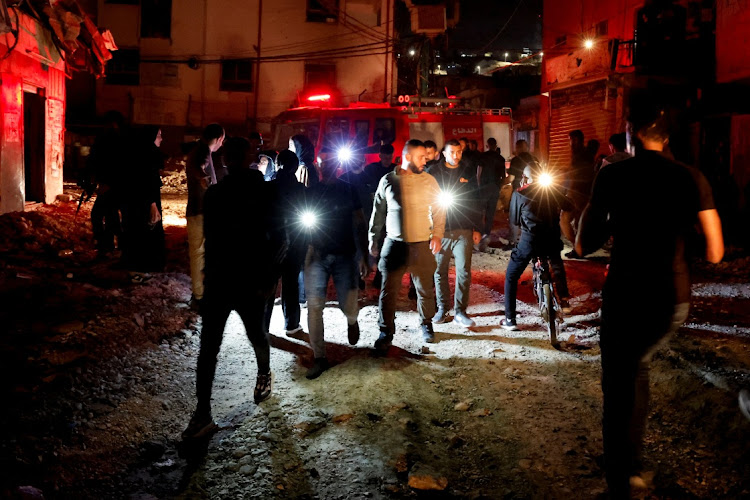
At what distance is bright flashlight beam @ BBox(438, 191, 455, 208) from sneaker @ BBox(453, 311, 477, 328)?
1.37 metres

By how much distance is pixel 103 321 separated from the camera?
6000mm

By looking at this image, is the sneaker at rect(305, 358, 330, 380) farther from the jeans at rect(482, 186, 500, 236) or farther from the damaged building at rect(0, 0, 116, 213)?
the damaged building at rect(0, 0, 116, 213)

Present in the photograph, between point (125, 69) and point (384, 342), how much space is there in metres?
27.6

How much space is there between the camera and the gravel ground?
11.9 feet

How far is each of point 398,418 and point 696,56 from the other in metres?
16.4

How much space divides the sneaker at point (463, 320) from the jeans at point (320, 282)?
6.33ft

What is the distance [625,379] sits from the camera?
120 inches

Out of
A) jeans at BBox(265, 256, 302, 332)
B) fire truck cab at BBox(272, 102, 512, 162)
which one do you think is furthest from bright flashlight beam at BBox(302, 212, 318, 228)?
fire truck cab at BBox(272, 102, 512, 162)

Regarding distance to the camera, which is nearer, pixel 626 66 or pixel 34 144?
pixel 34 144

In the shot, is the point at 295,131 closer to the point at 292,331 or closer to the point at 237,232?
the point at 292,331

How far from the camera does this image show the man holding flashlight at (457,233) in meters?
6.79

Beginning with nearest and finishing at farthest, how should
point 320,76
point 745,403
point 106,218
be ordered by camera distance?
1. point 745,403
2. point 106,218
3. point 320,76

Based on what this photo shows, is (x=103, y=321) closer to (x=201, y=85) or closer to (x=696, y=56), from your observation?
(x=696, y=56)

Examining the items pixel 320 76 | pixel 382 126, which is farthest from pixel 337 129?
pixel 320 76
